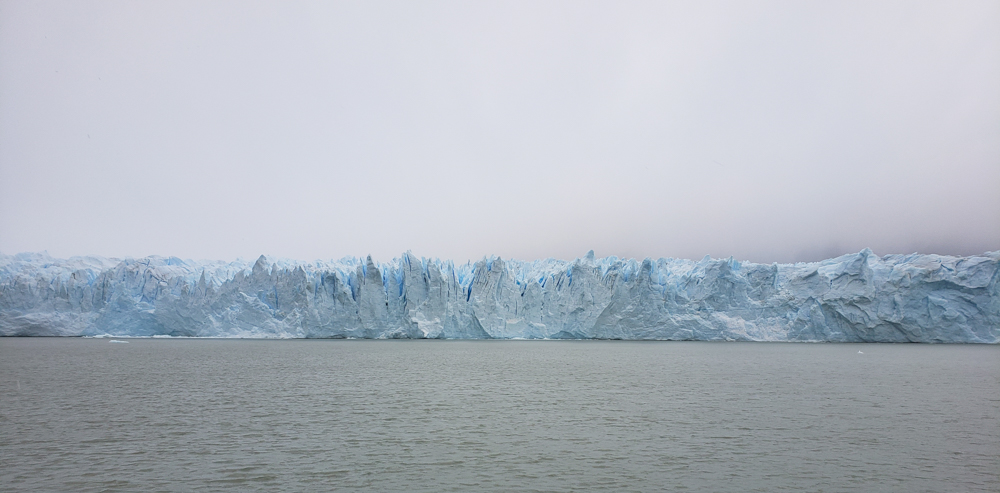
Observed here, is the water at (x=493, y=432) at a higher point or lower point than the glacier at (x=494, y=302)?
lower

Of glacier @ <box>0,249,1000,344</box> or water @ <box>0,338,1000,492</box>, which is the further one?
glacier @ <box>0,249,1000,344</box>

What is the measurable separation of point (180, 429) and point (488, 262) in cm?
→ 2872

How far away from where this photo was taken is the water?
7551 millimetres

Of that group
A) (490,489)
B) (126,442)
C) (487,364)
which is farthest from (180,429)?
(487,364)

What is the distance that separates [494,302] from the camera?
38.3 m

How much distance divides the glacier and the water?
55.5 feet

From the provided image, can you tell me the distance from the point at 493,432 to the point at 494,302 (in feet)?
91.5

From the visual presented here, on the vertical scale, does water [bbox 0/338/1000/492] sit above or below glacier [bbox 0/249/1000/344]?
below

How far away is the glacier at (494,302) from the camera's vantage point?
36.5m

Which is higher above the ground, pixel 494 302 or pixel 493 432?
A: pixel 494 302

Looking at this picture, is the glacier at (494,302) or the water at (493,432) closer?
the water at (493,432)

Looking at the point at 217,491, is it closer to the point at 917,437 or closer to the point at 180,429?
the point at 180,429

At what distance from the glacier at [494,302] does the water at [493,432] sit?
16906 millimetres

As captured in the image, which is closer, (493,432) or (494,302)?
(493,432)
